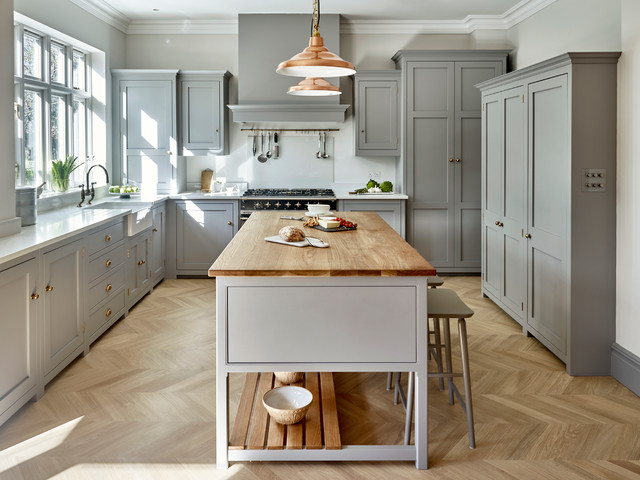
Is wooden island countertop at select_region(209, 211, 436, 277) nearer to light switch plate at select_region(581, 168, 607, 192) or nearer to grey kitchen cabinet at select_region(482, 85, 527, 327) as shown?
light switch plate at select_region(581, 168, 607, 192)

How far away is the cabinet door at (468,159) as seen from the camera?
593 cm

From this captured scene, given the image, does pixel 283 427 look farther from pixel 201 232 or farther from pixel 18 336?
pixel 201 232

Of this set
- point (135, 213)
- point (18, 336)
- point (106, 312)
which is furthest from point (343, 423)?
point (135, 213)

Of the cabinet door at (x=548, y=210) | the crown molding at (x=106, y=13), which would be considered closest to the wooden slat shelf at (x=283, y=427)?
the cabinet door at (x=548, y=210)

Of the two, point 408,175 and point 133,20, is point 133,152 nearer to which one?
point 133,20

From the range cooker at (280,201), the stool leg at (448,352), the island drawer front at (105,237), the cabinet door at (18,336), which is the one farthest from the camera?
the range cooker at (280,201)

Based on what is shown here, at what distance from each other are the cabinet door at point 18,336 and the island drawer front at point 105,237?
851 mm

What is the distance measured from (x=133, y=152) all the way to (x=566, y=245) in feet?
15.1

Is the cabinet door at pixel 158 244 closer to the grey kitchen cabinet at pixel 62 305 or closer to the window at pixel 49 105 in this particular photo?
the window at pixel 49 105

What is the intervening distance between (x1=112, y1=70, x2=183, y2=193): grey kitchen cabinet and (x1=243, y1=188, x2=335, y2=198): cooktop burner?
2.94 feet

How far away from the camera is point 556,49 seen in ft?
16.3

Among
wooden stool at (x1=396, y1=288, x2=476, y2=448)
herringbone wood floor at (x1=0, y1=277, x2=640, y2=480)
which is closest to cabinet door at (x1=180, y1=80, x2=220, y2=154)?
herringbone wood floor at (x1=0, y1=277, x2=640, y2=480)

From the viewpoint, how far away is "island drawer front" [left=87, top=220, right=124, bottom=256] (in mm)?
3762

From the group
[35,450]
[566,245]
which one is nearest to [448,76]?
[566,245]
